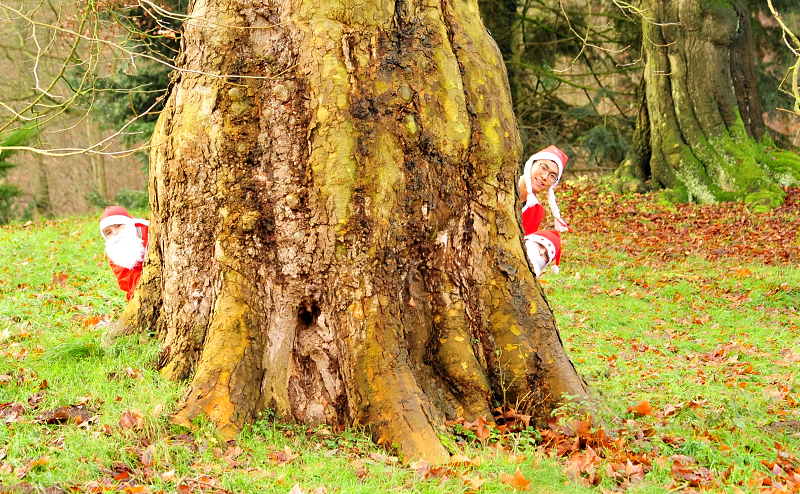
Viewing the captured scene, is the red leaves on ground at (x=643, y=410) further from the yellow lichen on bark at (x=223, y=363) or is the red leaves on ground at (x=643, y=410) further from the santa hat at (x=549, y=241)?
the yellow lichen on bark at (x=223, y=363)

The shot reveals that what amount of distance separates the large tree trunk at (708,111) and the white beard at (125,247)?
40.0 feet

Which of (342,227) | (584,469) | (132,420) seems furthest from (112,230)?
(584,469)

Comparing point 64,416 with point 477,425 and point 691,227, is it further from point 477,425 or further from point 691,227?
point 691,227

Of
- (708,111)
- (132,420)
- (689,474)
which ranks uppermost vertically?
(708,111)

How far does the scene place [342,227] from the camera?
4016 mm

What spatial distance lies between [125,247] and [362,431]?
2.85 m

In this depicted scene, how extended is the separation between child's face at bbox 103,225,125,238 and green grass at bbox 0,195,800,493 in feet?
2.50

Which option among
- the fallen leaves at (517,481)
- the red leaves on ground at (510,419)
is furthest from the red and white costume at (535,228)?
the fallen leaves at (517,481)

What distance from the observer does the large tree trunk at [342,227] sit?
4047 mm

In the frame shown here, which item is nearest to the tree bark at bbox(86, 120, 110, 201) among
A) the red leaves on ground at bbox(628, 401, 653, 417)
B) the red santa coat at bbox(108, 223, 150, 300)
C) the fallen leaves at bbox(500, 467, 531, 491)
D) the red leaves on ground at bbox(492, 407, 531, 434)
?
the red santa coat at bbox(108, 223, 150, 300)

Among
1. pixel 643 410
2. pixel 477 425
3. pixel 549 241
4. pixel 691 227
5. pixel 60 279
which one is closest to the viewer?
pixel 477 425

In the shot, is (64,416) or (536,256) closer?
(64,416)

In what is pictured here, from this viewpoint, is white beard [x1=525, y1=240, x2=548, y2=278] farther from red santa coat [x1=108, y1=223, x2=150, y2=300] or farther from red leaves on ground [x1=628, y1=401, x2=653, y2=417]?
red santa coat [x1=108, y1=223, x2=150, y2=300]

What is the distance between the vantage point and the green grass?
3.41 metres
